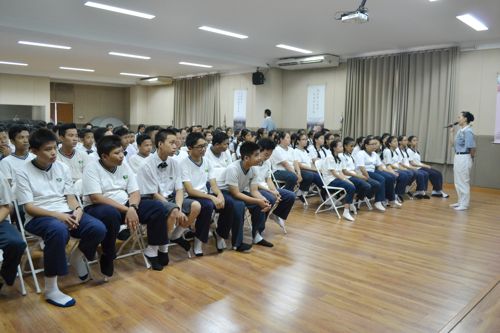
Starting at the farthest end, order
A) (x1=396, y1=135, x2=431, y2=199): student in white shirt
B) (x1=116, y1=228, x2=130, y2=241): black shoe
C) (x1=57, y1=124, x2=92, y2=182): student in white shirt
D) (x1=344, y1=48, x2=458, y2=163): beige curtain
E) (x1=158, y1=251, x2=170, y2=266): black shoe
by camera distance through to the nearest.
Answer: (x1=344, y1=48, x2=458, y2=163): beige curtain
(x1=396, y1=135, x2=431, y2=199): student in white shirt
(x1=57, y1=124, x2=92, y2=182): student in white shirt
(x1=116, y1=228, x2=130, y2=241): black shoe
(x1=158, y1=251, x2=170, y2=266): black shoe

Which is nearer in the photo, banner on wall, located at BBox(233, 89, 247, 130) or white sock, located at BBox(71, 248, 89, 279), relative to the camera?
white sock, located at BBox(71, 248, 89, 279)

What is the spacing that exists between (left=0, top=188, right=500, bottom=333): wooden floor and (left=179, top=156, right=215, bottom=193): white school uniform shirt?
2.23 feet

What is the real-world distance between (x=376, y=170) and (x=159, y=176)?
4.17 meters

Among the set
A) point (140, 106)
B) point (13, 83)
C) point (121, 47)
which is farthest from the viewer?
point (140, 106)

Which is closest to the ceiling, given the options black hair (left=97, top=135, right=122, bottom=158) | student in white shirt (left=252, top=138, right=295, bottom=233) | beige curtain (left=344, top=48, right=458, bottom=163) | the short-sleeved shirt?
beige curtain (left=344, top=48, right=458, bottom=163)

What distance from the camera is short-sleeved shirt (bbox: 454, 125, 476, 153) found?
6.23m

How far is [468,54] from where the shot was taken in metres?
8.40

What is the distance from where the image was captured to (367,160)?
6.41 meters

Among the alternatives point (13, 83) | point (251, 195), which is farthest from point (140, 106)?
point (251, 195)

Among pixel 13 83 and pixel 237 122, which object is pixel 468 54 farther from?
pixel 13 83

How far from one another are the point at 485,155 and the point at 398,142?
223cm

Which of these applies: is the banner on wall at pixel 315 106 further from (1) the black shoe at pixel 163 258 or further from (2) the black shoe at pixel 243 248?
(1) the black shoe at pixel 163 258

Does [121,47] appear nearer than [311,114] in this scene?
Yes

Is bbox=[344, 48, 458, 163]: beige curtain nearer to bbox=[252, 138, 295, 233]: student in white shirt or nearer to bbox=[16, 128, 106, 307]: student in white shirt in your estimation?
bbox=[252, 138, 295, 233]: student in white shirt
